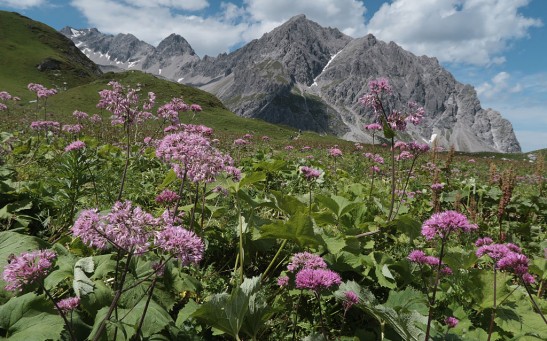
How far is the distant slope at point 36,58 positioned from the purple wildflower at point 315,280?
Answer: 10836cm

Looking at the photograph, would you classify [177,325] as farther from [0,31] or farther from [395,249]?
[0,31]

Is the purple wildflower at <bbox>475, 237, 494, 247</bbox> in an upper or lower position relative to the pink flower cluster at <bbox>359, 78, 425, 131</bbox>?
lower

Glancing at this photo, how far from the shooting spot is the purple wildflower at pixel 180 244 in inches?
101

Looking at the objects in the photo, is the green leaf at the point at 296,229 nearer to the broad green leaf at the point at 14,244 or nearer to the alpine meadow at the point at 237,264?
the alpine meadow at the point at 237,264

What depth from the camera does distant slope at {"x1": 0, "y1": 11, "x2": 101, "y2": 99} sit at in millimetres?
117938

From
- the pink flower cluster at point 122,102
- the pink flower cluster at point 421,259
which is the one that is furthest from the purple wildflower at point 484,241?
the pink flower cluster at point 122,102

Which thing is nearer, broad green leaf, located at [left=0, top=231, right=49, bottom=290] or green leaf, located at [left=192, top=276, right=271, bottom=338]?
green leaf, located at [left=192, top=276, right=271, bottom=338]

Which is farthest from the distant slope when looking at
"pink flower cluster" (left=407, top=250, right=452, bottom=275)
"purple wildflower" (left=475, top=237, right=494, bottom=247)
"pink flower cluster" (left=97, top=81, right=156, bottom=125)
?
"purple wildflower" (left=475, top=237, right=494, bottom=247)

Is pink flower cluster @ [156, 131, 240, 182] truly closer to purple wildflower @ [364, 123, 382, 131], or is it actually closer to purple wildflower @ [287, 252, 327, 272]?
purple wildflower @ [287, 252, 327, 272]

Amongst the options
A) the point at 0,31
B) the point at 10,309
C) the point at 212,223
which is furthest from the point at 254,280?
the point at 0,31

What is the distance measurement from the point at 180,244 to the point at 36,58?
161m

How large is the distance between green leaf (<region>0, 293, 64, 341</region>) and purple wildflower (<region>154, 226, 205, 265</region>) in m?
0.95

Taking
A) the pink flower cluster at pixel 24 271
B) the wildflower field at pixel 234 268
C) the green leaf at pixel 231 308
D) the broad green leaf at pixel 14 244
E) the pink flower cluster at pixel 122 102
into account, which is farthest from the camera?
the pink flower cluster at pixel 122 102

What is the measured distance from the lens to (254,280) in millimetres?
3029
